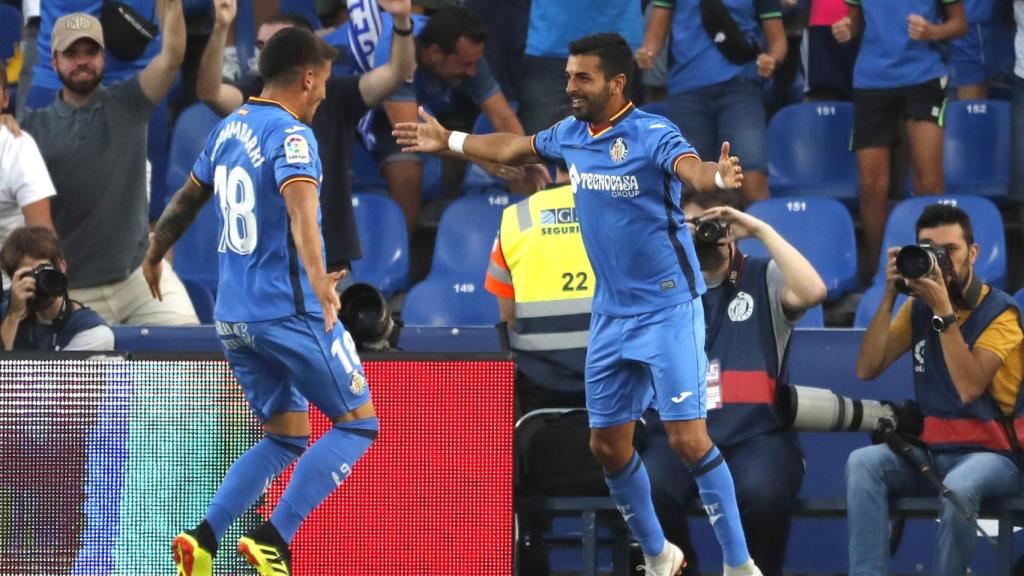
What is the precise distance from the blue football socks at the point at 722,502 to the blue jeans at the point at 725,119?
3201mm

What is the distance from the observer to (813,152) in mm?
10008

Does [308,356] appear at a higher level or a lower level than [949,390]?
higher

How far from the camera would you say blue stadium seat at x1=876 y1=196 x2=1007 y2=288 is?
8.62 meters

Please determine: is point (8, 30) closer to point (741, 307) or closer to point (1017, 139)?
point (741, 307)

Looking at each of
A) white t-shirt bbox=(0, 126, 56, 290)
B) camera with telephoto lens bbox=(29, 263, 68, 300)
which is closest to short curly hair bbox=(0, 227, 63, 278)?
camera with telephoto lens bbox=(29, 263, 68, 300)

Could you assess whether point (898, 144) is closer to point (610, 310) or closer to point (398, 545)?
point (610, 310)

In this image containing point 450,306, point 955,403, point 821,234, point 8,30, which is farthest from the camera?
point 8,30

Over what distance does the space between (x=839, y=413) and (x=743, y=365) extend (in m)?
0.42

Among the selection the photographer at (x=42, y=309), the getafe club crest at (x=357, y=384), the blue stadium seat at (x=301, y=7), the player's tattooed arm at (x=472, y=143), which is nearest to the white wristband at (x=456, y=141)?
the player's tattooed arm at (x=472, y=143)

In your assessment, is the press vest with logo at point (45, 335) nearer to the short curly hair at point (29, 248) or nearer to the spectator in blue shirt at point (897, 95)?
the short curly hair at point (29, 248)

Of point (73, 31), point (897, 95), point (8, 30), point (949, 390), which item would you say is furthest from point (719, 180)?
point (8, 30)

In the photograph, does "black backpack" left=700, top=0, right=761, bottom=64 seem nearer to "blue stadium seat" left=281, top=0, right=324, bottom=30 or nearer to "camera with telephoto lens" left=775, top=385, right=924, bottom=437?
"blue stadium seat" left=281, top=0, right=324, bottom=30

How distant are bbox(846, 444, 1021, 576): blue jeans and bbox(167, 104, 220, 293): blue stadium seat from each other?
4.03 meters

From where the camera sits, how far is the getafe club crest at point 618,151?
20.9 feet
